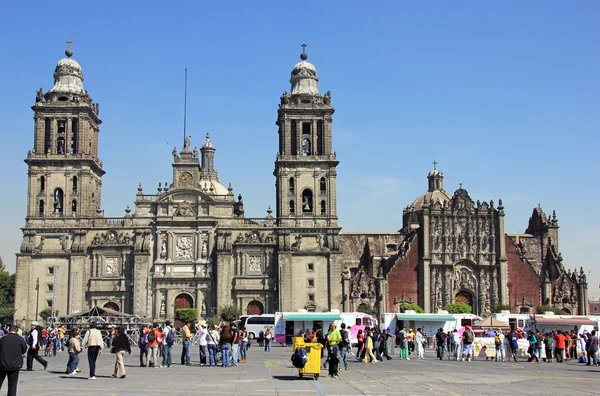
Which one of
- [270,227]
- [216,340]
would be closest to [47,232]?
[270,227]

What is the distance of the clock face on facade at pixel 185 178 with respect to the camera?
259ft

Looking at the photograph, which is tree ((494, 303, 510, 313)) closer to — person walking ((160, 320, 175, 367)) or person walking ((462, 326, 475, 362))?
person walking ((462, 326, 475, 362))

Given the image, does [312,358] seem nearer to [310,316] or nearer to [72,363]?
[72,363]

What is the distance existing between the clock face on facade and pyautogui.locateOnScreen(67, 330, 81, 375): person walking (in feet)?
169

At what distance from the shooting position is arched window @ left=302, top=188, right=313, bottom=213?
79188mm

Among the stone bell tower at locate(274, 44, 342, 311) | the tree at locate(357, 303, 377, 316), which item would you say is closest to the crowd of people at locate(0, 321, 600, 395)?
the stone bell tower at locate(274, 44, 342, 311)

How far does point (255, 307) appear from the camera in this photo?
255 ft

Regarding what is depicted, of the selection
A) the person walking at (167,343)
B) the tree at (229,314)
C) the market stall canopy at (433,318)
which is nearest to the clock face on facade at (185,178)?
the tree at (229,314)

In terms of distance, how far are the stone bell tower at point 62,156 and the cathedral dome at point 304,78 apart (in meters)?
18.2

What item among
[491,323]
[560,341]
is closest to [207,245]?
[491,323]

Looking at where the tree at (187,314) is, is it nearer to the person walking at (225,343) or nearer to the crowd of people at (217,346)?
the crowd of people at (217,346)

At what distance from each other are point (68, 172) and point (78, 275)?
890cm

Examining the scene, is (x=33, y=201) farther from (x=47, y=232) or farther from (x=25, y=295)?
(x=25, y=295)

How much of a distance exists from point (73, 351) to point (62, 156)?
53.7 m
